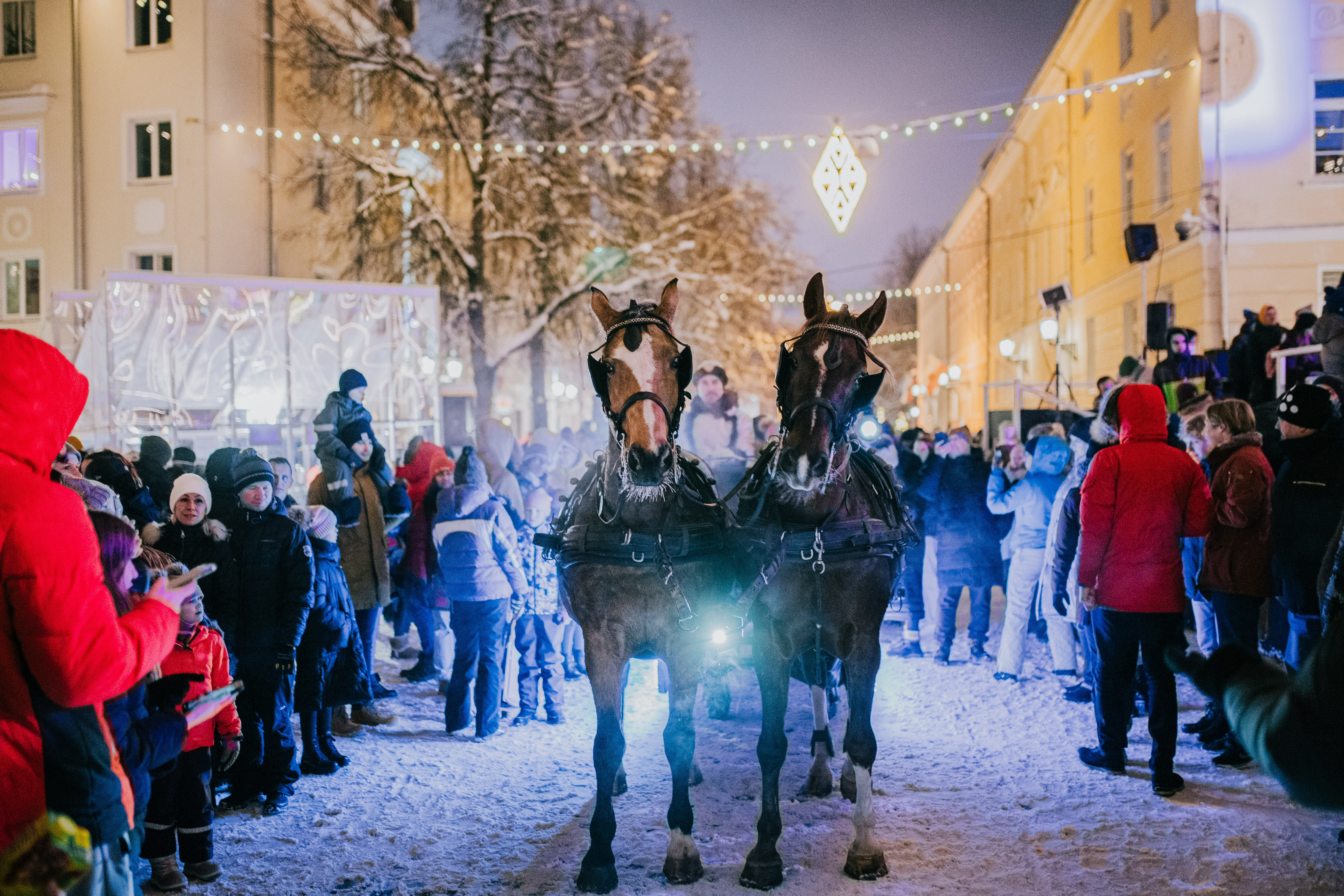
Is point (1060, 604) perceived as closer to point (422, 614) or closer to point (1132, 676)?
point (1132, 676)

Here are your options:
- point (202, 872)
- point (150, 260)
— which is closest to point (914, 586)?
point (202, 872)

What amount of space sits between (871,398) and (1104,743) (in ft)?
Answer: 9.69

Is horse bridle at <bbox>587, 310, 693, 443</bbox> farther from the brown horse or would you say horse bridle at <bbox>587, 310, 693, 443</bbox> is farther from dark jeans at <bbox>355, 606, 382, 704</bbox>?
dark jeans at <bbox>355, 606, 382, 704</bbox>

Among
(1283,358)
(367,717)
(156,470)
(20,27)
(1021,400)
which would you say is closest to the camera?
(367,717)

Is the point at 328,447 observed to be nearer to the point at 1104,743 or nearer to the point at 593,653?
the point at 593,653

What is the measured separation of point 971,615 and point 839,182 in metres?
5.45

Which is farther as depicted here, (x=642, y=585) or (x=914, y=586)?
(x=914, y=586)

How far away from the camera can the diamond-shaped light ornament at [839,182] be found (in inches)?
443

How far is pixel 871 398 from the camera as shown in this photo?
4.42 m

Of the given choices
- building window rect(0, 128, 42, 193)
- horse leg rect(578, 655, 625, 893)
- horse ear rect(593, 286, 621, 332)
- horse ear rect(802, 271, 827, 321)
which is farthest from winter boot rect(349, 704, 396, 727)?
building window rect(0, 128, 42, 193)

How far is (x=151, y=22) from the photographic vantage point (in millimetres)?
22078

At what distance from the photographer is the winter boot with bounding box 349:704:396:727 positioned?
7.10 m

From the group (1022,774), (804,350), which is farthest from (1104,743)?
(804,350)

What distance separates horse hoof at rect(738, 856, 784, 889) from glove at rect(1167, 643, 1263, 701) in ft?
8.84
